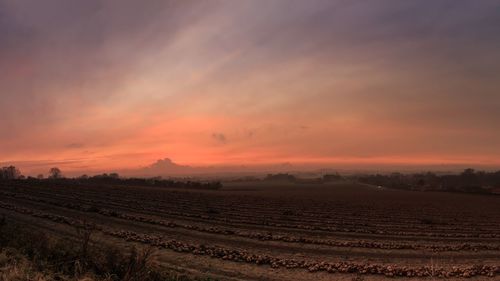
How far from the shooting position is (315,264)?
22.7 m

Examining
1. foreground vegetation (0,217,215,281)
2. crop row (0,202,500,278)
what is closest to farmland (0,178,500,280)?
crop row (0,202,500,278)

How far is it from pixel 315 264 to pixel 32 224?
819 inches

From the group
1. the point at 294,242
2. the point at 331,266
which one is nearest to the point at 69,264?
the point at 331,266

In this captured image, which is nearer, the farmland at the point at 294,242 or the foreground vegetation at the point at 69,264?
the foreground vegetation at the point at 69,264

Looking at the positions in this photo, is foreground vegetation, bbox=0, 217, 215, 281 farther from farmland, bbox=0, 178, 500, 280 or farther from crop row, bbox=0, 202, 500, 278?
crop row, bbox=0, 202, 500, 278

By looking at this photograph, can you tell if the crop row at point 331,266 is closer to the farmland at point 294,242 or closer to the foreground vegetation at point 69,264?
the farmland at point 294,242

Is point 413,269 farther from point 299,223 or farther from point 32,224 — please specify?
point 32,224

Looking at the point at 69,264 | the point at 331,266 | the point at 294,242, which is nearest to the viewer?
the point at 69,264

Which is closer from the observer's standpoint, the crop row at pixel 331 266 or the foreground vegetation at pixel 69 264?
the foreground vegetation at pixel 69 264

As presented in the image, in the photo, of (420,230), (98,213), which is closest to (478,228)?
(420,230)

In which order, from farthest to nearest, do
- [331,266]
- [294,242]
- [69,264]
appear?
[294,242]
[331,266]
[69,264]

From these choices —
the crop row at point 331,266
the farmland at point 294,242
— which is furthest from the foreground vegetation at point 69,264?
the crop row at point 331,266

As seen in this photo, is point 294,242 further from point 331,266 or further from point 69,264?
point 69,264

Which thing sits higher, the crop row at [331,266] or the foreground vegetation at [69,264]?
the foreground vegetation at [69,264]
